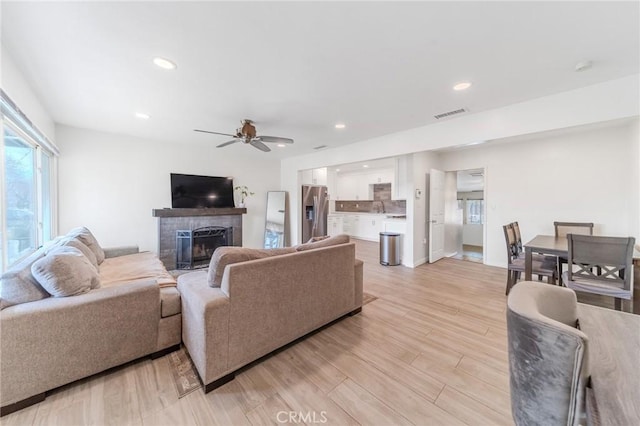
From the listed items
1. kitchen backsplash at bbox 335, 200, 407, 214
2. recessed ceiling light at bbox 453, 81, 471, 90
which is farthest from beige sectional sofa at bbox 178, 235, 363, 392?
kitchen backsplash at bbox 335, 200, 407, 214

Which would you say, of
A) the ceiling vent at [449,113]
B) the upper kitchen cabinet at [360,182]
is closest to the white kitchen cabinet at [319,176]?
the upper kitchen cabinet at [360,182]

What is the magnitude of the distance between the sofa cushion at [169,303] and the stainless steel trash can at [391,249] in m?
3.83

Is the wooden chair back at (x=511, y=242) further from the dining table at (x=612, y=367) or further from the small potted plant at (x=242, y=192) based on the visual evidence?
the small potted plant at (x=242, y=192)

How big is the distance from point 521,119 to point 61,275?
469cm

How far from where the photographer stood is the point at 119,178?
4309mm

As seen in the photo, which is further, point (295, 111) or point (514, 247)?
point (514, 247)

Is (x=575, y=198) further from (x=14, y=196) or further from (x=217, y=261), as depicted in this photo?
(x=14, y=196)

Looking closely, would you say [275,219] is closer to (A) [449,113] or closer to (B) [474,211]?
(A) [449,113]

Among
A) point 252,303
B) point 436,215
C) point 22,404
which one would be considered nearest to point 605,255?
point 436,215

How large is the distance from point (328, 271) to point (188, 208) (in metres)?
3.79

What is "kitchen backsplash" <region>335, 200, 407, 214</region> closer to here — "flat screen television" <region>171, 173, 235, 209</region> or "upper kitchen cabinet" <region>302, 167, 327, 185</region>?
"upper kitchen cabinet" <region>302, 167, 327, 185</region>

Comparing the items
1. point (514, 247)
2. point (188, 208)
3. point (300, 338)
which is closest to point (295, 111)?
point (300, 338)

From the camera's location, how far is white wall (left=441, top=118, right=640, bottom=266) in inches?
137

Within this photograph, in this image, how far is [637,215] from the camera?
121 inches
